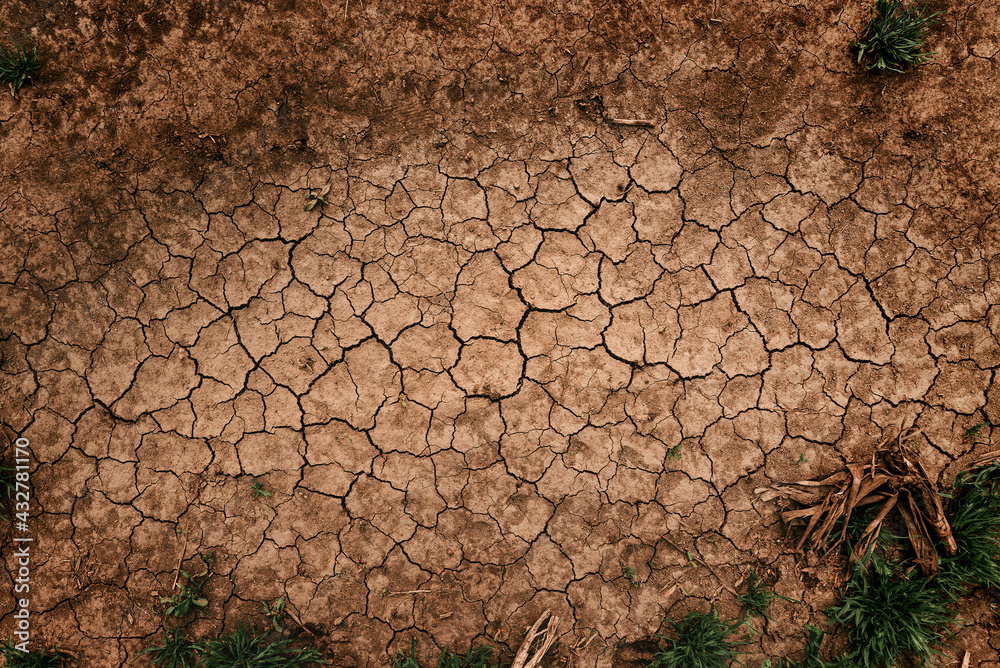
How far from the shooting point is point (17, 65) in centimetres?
260

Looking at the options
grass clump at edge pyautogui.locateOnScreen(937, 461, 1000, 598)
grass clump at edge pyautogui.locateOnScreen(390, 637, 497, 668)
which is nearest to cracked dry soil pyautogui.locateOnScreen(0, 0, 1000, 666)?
grass clump at edge pyautogui.locateOnScreen(390, 637, 497, 668)

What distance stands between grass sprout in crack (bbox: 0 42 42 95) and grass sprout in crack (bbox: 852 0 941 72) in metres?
4.18

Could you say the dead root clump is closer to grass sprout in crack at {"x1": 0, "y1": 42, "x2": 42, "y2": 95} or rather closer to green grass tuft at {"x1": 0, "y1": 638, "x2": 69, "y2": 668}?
green grass tuft at {"x1": 0, "y1": 638, "x2": 69, "y2": 668}

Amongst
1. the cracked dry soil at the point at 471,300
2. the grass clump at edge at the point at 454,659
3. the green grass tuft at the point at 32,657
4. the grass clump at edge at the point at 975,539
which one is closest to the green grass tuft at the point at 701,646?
the cracked dry soil at the point at 471,300

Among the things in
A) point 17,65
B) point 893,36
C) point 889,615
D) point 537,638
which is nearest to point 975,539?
point 889,615

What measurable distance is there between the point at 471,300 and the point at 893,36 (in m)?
2.48

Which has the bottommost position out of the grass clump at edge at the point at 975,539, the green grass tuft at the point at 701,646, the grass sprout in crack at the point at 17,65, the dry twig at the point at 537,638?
the dry twig at the point at 537,638

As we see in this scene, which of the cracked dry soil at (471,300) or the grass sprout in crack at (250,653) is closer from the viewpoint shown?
the grass sprout in crack at (250,653)

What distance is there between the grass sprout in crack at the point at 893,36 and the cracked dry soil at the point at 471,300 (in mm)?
78

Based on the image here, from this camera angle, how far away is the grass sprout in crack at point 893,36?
2.55 metres

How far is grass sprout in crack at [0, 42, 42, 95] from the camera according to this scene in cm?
259

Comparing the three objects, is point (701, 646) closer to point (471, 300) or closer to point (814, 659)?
point (814, 659)
